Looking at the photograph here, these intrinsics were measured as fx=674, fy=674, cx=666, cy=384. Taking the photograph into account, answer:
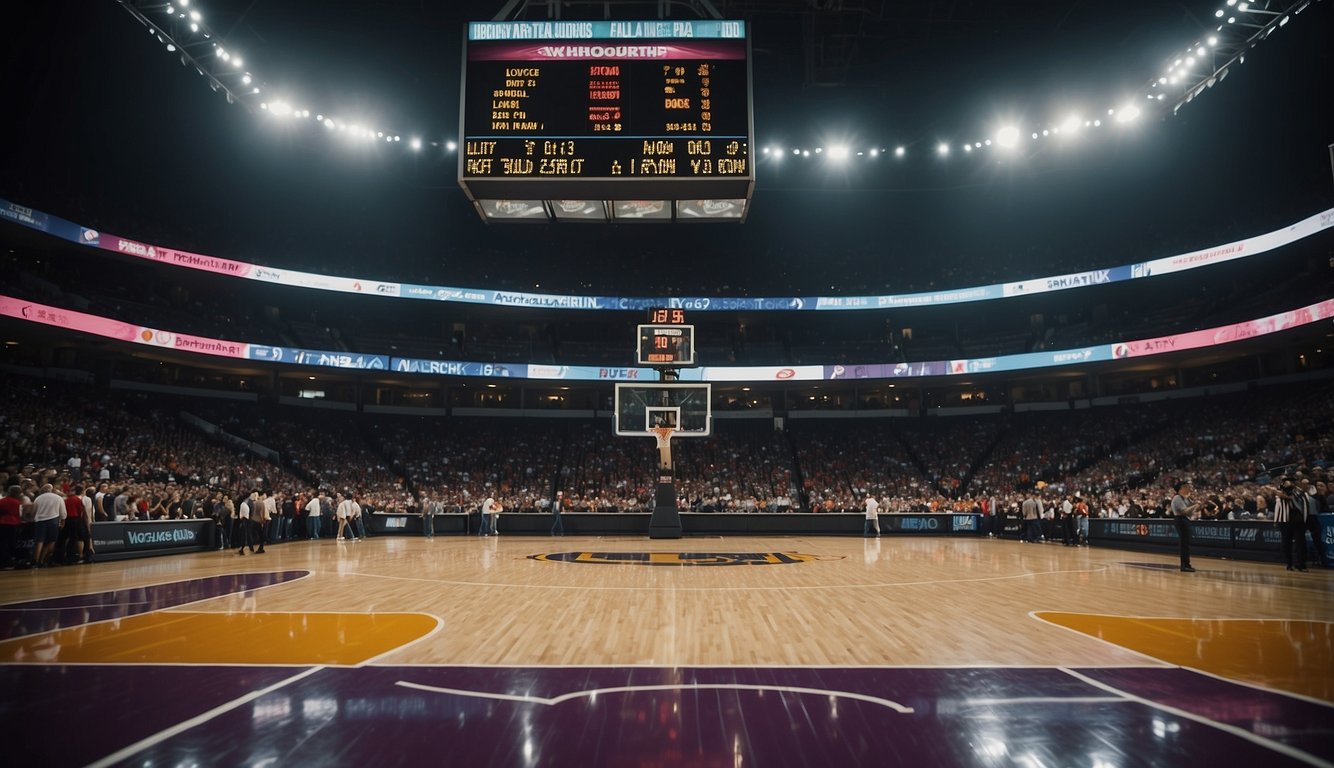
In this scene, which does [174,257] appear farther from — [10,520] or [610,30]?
[610,30]

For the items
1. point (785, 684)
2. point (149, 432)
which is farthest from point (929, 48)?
point (149, 432)

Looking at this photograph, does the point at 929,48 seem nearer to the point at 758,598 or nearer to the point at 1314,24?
the point at 1314,24

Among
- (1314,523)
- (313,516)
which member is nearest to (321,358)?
(313,516)

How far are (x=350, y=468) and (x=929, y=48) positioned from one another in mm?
28981

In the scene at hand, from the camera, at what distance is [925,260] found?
131 feet

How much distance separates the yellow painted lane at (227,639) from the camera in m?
6.00

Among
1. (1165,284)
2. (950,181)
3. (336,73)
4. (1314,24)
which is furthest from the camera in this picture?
(950,181)

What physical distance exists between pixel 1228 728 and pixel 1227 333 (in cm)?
2930

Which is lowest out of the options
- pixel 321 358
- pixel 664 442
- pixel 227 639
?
pixel 227 639

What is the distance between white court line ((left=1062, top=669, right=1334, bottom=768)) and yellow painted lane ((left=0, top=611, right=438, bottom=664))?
610 centimetres

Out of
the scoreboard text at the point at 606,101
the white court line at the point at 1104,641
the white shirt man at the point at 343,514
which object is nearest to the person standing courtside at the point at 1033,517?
the white court line at the point at 1104,641

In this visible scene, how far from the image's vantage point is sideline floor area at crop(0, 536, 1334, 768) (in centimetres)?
390

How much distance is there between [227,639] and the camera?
22.3 ft

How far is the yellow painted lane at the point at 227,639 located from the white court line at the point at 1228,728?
6.10 meters
